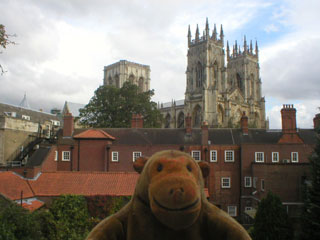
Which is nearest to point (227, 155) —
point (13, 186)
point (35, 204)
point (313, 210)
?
point (313, 210)

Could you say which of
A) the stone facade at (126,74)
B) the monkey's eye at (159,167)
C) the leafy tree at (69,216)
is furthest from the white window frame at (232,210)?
the stone facade at (126,74)

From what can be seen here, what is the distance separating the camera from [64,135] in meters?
31.6

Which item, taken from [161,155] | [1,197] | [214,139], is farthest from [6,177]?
[161,155]

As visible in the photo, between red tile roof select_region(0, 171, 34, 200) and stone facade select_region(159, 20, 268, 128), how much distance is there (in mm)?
51669

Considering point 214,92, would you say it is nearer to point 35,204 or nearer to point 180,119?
point 180,119

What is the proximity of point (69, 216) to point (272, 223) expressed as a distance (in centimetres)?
1272

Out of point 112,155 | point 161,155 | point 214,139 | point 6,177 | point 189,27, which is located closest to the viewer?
point 161,155

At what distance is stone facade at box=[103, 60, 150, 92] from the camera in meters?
102

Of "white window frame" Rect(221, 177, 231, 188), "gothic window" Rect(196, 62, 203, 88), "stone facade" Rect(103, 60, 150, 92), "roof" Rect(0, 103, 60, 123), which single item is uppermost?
"stone facade" Rect(103, 60, 150, 92)

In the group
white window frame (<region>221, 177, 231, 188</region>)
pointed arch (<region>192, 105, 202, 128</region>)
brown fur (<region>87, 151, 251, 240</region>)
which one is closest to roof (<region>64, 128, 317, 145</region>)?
white window frame (<region>221, 177, 231, 188</region>)

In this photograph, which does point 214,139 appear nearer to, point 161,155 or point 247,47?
point 161,155

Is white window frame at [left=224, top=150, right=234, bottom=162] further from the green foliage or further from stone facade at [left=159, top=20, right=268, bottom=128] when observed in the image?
stone facade at [left=159, top=20, right=268, bottom=128]

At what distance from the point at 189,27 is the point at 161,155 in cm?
8876

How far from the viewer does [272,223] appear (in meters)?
19.2
